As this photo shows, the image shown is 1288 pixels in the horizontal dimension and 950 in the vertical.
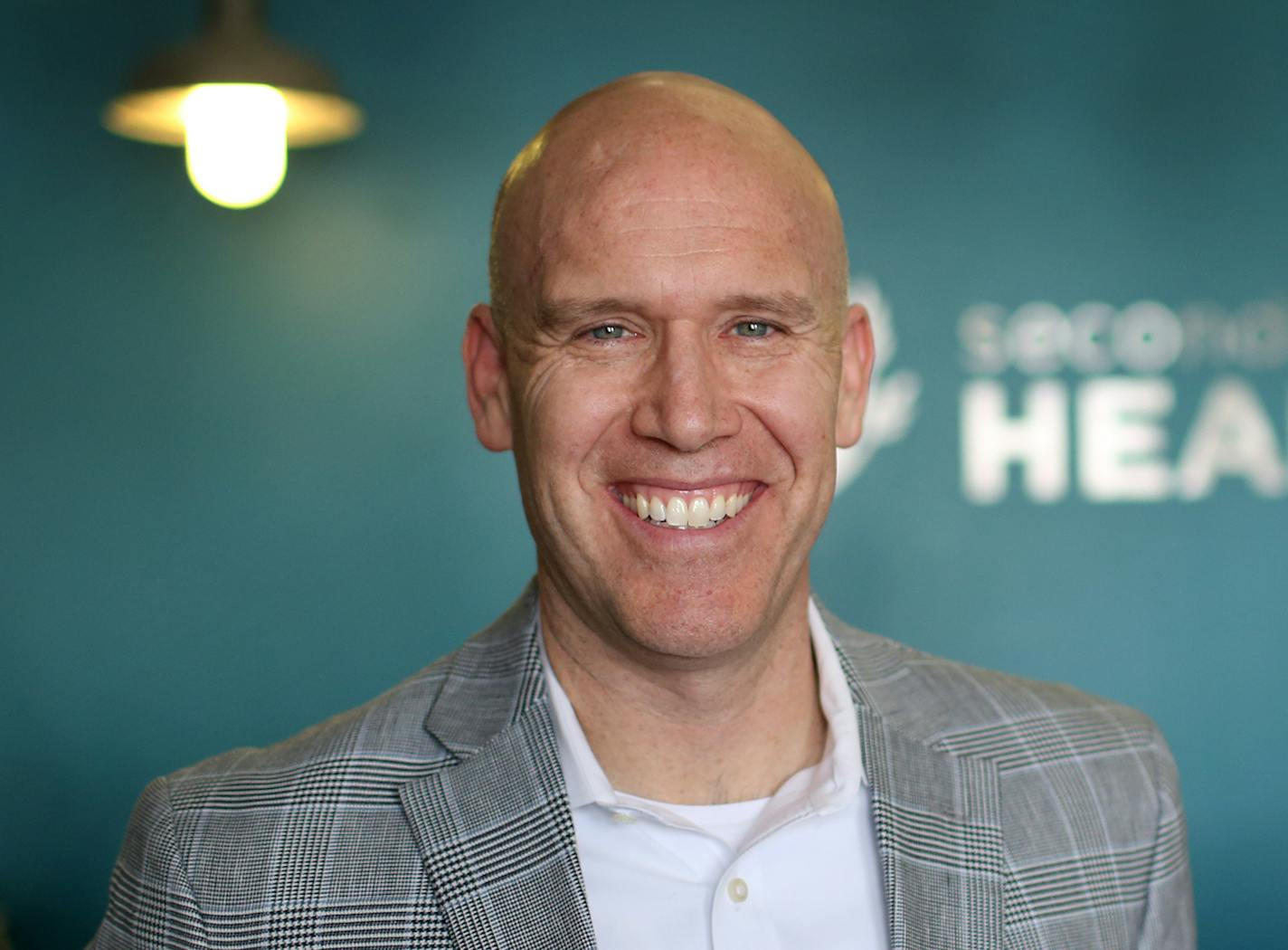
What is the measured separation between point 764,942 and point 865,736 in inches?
10.1

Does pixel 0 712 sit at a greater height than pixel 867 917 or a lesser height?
lesser

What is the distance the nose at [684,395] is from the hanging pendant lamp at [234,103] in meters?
1.71

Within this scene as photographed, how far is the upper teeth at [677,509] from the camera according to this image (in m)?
1.45

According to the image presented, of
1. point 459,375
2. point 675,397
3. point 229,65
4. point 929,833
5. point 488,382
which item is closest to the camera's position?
point 675,397

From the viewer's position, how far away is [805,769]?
1.58 m

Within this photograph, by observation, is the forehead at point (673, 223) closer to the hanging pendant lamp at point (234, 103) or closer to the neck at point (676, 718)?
the neck at point (676, 718)

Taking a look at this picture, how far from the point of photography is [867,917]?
1.48m

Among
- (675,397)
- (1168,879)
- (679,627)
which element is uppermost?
(675,397)

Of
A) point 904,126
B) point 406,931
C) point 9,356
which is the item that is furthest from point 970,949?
point 9,356

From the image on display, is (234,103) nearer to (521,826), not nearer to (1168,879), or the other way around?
(521,826)

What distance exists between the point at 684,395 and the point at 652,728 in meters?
0.36

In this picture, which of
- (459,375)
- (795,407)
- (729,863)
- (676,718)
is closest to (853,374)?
(795,407)

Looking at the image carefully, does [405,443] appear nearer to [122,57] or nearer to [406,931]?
[122,57]

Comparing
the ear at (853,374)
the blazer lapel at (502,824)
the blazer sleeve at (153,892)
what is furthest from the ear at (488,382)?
the blazer sleeve at (153,892)
